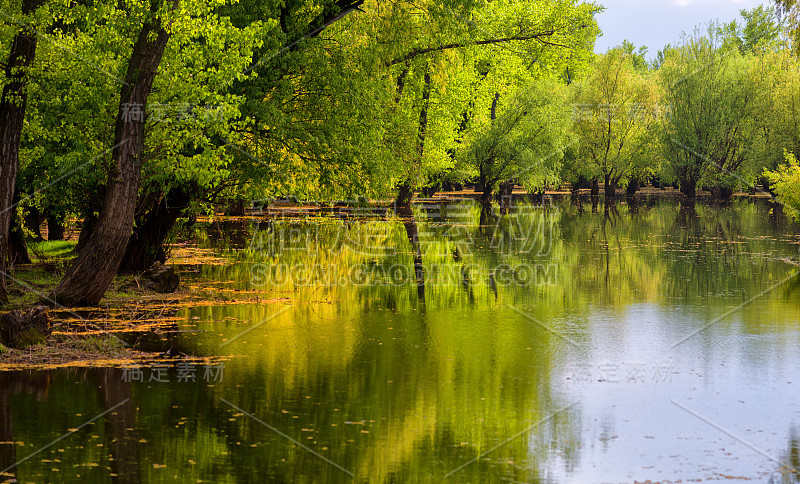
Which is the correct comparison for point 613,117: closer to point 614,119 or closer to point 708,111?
point 614,119

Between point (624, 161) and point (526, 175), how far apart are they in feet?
53.2

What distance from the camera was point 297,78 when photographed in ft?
70.4

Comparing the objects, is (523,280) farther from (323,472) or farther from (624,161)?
(624,161)

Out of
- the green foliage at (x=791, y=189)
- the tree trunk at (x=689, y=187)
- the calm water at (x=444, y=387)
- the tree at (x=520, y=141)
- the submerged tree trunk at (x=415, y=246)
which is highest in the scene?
the tree at (x=520, y=141)

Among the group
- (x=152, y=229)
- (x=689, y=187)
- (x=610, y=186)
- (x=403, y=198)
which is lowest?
(x=152, y=229)

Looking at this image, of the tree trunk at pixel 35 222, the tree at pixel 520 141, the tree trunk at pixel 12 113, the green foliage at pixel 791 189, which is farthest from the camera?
the tree at pixel 520 141

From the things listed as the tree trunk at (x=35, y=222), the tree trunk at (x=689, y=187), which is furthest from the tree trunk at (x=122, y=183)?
the tree trunk at (x=689, y=187)

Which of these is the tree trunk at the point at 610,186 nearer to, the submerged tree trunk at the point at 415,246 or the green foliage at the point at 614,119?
the green foliage at the point at 614,119

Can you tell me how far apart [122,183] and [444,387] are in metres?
8.11

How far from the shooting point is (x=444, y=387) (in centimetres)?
1100

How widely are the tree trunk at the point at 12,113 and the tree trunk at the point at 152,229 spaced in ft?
16.1

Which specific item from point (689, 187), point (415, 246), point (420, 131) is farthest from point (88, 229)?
point (689, 187)

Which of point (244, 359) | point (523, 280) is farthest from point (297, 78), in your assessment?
point (244, 359)

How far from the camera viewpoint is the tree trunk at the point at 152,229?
2056cm
